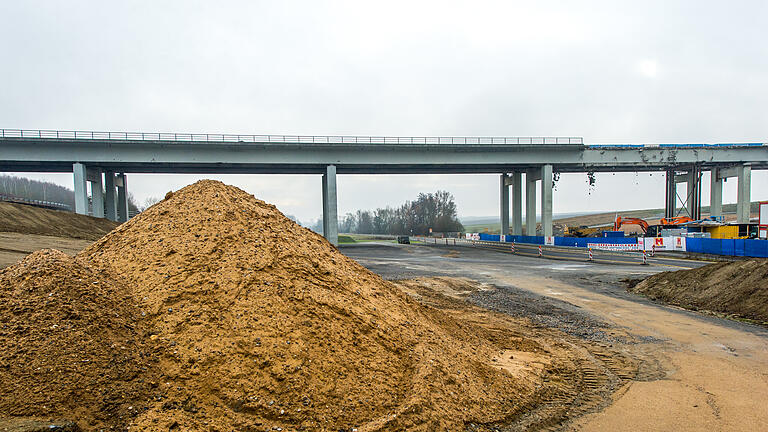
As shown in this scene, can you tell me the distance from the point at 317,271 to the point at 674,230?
130 ft

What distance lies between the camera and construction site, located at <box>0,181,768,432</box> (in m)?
4.16

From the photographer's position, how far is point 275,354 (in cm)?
476

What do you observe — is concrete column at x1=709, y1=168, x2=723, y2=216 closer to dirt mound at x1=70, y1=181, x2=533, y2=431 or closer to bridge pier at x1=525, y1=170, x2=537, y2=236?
bridge pier at x1=525, y1=170, x2=537, y2=236

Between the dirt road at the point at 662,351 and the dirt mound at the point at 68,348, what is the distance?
535cm

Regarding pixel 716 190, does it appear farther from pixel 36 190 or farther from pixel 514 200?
pixel 36 190

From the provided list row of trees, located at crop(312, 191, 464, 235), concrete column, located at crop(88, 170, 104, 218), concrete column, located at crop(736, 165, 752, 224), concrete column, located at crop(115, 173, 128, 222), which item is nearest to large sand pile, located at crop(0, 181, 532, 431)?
concrete column, located at crop(88, 170, 104, 218)

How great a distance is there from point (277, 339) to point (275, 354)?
0.71ft

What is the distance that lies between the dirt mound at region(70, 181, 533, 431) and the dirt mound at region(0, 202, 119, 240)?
78.9ft

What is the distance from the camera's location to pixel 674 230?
36031mm

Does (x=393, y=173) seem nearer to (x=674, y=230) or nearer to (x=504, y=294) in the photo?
(x=674, y=230)

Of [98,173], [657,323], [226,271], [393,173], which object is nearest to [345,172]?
[393,173]

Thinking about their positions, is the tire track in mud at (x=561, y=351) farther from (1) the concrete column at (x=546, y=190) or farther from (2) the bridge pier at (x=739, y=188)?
(2) the bridge pier at (x=739, y=188)

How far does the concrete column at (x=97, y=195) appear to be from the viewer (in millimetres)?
39781

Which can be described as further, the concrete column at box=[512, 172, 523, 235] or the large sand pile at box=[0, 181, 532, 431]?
the concrete column at box=[512, 172, 523, 235]
